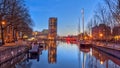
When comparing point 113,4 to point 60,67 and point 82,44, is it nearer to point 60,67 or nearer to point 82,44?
point 60,67

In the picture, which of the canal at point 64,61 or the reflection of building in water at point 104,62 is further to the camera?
the canal at point 64,61

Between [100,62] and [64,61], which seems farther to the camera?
[64,61]

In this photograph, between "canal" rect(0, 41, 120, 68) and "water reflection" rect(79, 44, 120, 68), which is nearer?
"water reflection" rect(79, 44, 120, 68)

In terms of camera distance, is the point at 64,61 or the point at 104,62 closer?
the point at 104,62

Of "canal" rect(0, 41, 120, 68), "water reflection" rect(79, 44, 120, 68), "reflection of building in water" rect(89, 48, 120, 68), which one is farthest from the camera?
"canal" rect(0, 41, 120, 68)

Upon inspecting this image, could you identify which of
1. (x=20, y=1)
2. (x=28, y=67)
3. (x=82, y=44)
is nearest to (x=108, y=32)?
(x=82, y=44)

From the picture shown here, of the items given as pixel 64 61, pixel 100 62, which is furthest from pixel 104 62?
pixel 64 61

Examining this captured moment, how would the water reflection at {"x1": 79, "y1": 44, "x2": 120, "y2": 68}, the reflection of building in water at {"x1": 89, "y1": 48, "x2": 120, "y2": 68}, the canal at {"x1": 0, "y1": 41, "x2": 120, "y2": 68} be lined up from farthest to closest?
the canal at {"x1": 0, "y1": 41, "x2": 120, "y2": 68}, the water reflection at {"x1": 79, "y1": 44, "x2": 120, "y2": 68}, the reflection of building in water at {"x1": 89, "y1": 48, "x2": 120, "y2": 68}

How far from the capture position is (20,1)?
227ft

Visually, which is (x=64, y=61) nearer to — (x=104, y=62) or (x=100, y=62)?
(x=100, y=62)

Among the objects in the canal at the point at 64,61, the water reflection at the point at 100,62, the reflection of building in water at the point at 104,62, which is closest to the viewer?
the reflection of building in water at the point at 104,62

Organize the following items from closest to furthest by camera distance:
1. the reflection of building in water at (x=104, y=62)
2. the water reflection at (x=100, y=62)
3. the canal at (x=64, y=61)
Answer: the reflection of building in water at (x=104, y=62) → the water reflection at (x=100, y=62) → the canal at (x=64, y=61)

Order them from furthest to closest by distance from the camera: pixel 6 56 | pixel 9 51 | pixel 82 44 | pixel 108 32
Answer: pixel 82 44 → pixel 108 32 → pixel 9 51 → pixel 6 56

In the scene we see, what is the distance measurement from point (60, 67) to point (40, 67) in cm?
231
